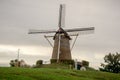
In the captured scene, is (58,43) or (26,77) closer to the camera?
(26,77)

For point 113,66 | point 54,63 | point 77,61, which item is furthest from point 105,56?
point 54,63

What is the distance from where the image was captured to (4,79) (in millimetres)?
31953

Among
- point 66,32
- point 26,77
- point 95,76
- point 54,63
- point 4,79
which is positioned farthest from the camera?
point 66,32

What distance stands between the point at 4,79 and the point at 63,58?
3240cm

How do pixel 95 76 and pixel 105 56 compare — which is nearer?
pixel 95 76

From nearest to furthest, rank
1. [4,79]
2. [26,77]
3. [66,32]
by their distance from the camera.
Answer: [4,79], [26,77], [66,32]

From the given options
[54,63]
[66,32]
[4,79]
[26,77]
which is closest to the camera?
[4,79]

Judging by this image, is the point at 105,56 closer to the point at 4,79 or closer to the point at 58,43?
the point at 58,43

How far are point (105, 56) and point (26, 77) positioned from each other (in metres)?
37.9

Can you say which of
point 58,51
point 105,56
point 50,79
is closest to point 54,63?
point 58,51

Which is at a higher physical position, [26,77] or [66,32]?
[66,32]

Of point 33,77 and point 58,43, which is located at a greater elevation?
point 58,43

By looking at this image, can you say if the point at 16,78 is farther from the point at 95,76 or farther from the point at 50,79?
the point at 95,76

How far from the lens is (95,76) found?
4547 cm
